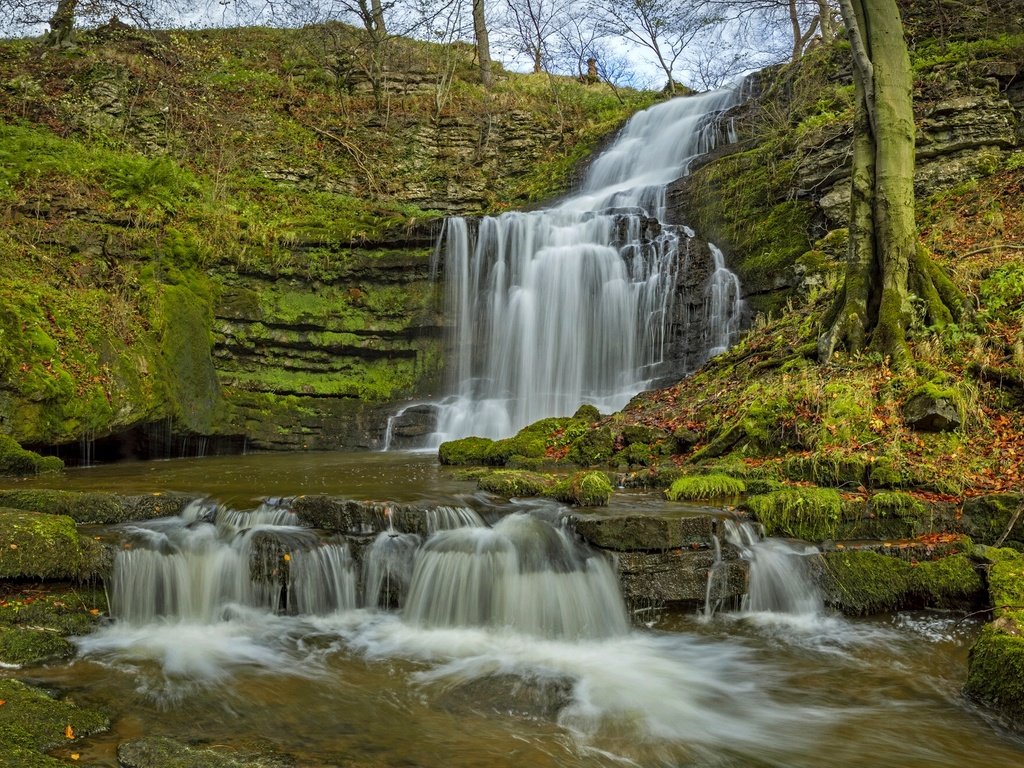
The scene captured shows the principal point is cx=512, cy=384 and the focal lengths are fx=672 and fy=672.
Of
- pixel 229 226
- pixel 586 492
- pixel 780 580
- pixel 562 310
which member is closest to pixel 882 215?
pixel 780 580

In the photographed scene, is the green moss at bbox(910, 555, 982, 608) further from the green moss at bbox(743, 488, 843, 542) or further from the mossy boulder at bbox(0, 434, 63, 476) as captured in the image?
the mossy boulder at bbox(0, 434, 63, 476)

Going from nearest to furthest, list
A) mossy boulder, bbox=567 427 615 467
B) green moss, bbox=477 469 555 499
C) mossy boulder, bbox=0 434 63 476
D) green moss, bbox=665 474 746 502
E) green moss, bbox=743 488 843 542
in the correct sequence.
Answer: green moss, bbox=743 488 843 542, green moss, bbox=665 474 746 502, green moss, bbox=477 469 555 499, mossy boulder, bbox=0 434 63 476, mossy boulder, bbox=567 427 615 467

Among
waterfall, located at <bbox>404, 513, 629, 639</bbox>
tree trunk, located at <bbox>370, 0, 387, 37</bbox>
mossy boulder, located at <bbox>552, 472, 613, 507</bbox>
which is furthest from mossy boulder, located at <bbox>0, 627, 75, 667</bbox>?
tree trunk, located at <bbox>370, 0, 387, 37</bbox>

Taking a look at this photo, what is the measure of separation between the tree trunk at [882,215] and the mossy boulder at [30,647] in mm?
8052

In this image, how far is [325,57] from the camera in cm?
2216

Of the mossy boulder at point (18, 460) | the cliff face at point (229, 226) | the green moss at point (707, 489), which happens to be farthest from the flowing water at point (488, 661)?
the cliff face at point (229, 226)

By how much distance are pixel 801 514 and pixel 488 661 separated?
297 cm

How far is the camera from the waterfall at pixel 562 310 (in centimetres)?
1258

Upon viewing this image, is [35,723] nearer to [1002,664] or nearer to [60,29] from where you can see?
[1002,664]

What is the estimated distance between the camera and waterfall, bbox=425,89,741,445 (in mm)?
12578

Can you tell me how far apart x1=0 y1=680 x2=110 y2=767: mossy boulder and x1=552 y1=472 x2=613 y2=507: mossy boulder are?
406 centimetres

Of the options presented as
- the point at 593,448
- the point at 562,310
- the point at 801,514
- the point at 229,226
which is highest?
the point at 229,226

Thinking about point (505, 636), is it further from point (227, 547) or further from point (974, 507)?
point (974, 507)

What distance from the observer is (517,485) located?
693cm
